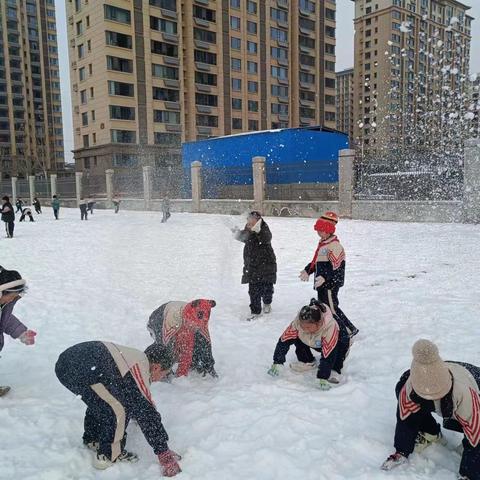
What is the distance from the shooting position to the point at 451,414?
2691mm

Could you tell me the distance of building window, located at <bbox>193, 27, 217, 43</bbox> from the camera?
1958 inches

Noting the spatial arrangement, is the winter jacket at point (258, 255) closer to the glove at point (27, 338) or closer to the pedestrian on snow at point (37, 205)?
the glove at point (27, 338)

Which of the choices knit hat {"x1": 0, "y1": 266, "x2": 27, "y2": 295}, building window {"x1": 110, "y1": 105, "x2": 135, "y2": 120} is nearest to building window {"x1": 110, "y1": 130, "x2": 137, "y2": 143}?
building window {"x1": 110, "y1": 105, "x2": 135, "y2": 120}

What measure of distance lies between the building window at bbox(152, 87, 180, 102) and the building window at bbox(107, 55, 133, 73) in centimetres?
338

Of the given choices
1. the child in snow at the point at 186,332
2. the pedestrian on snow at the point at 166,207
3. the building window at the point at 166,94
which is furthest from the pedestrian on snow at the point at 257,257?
the building window at the point at 166,94

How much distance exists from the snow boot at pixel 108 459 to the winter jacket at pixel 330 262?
275 cm

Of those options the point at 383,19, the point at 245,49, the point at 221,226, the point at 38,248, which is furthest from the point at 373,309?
the point at 383,19

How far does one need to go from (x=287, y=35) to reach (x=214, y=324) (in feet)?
190

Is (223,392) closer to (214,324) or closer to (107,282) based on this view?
(214,324)

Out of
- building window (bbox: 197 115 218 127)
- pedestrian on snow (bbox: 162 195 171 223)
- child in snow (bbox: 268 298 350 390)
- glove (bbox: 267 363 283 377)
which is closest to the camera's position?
child in snow (bbox: 268 298 350 390)

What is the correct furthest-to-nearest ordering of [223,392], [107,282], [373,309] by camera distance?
[107,282]
[373,309]
[223,392]

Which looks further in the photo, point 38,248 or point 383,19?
point 383,19

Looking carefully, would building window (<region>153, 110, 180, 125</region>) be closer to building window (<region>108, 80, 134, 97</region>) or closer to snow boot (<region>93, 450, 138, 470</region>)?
building window (<region>108, 80, 134, 97</region>)

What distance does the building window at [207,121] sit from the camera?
167 ft
